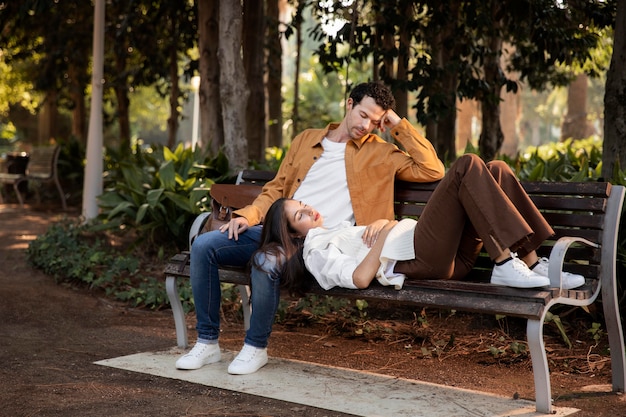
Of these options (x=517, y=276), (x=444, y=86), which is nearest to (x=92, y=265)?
(x=517, y=276)

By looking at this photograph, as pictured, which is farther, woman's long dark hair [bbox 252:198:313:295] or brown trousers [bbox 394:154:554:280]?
woman's long dark hair [bbox 252:198:313:295]

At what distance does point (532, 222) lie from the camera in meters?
3.95

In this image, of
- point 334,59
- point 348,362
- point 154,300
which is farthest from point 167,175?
point 348,362

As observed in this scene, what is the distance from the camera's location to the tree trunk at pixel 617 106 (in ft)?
21.1

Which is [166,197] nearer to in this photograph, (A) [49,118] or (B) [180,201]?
(B) [180,201]

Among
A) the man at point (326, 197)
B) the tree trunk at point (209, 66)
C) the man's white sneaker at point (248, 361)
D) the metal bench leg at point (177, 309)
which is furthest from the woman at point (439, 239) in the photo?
the tree trunk at point (209, 66)

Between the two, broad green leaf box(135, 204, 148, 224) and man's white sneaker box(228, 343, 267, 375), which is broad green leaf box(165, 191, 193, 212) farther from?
man's white sneaker box(228, 343, 267, 375)

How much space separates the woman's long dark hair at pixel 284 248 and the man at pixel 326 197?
5cm

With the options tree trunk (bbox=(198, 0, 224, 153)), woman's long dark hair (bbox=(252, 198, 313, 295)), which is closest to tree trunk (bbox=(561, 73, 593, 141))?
tree trunk (bbox=(198, 0, 224, 153))

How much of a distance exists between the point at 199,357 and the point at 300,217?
0.92 m

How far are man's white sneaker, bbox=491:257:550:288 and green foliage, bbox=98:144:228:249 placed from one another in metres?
4.04

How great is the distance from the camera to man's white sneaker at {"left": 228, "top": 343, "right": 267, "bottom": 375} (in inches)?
172

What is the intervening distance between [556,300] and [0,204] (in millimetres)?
12705

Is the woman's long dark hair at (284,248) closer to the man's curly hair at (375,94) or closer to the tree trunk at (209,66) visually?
the man's curly hair at (375,94)
